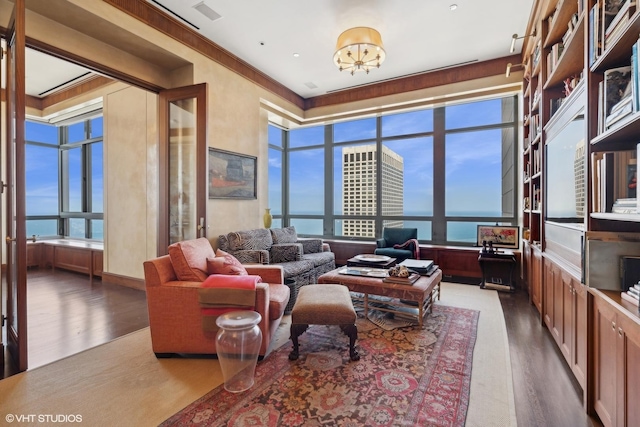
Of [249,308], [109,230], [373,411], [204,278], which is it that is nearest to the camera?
[373,411]

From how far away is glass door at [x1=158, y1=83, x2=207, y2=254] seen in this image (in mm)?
3980

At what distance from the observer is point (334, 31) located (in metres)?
4.01

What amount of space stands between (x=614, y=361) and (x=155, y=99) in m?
5.42

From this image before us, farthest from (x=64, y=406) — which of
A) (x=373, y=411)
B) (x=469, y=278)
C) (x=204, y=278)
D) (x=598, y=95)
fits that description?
(x=469, y=278)

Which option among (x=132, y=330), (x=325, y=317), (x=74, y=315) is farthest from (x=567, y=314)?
(x=74, y=315)

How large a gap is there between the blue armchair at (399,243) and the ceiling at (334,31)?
9.29 ft

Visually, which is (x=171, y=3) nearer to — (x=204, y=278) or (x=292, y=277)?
(x=204, y=278)

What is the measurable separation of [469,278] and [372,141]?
332 cm

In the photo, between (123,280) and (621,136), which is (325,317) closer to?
(621,136)

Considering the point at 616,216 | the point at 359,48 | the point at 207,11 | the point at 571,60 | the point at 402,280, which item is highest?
the point at 207,11

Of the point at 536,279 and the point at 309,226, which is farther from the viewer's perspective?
Result: the point at 309,226

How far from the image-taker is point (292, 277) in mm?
3883

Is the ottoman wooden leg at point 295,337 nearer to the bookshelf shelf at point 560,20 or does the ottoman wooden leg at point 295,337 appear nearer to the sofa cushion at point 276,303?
the sofa cushion at point 276,303

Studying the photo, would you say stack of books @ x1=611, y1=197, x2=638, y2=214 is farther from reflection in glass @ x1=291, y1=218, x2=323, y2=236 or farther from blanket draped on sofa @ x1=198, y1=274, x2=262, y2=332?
reflection in glass @ x1=291, y1=218, x2=323, y2=236
